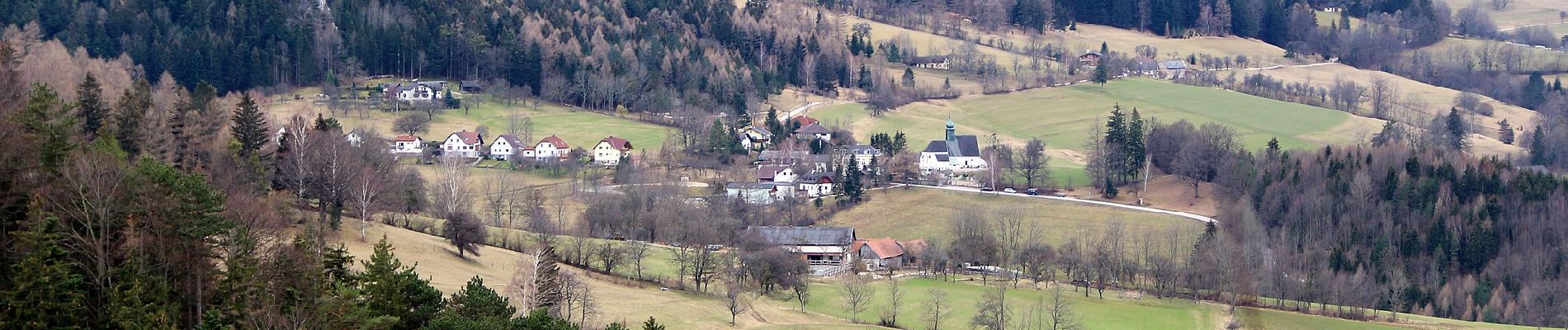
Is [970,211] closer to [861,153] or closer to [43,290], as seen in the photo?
[861,153]

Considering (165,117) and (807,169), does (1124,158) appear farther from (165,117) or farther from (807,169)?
(165,117)

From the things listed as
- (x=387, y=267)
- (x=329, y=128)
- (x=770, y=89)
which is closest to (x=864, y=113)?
(x=770, y=89)

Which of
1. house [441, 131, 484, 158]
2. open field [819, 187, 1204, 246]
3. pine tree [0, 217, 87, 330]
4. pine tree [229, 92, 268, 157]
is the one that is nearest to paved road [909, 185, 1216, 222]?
open field [819, 187, 1204, 246]

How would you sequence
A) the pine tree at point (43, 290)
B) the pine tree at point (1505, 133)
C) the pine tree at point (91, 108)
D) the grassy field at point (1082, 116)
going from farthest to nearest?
the pine tree at point (1505, 133) → the grassy field at point (1082, 116) → the pine tree at point (91, 108) → the pine tree at point (43, 290)

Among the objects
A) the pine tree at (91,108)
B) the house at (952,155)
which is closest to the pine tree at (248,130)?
the pine tree at (91,108)

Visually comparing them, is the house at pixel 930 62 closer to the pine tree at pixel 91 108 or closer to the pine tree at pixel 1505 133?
the pine tree at pixel 1505 133

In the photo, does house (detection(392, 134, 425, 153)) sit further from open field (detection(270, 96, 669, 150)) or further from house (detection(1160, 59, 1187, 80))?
house (detection(1160, 59, 1187, 80))
